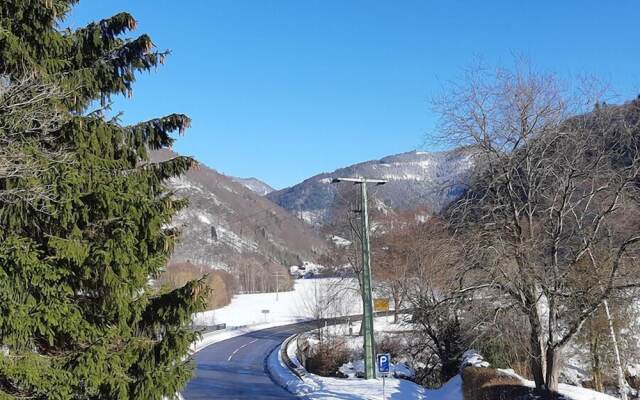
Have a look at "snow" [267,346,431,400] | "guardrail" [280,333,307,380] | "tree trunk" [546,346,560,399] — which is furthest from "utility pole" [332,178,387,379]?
"tree trunk" [546,346,560,399]

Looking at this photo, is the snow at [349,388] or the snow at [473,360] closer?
Result: the snow at [349,388]

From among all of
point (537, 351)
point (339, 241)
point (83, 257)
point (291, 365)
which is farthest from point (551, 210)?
point (339, 241)

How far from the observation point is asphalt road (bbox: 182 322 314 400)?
22547mm

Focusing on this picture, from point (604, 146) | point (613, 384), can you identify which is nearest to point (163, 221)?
point (604, 146)

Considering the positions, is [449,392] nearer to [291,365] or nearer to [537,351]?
[537,351]

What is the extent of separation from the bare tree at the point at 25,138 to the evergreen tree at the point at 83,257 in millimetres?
82

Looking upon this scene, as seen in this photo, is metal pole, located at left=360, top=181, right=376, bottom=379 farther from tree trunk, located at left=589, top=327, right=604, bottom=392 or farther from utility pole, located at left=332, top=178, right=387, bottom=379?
tree trunk, located at left=589, top=327, right=604, bottom=392

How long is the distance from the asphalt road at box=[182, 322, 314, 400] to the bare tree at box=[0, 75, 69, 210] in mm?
9631

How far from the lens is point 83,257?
26.0 ft

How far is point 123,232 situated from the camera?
7.95 meters

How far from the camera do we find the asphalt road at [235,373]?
2255cm

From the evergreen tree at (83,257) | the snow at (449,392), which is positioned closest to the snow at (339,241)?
the snow at (449,392)

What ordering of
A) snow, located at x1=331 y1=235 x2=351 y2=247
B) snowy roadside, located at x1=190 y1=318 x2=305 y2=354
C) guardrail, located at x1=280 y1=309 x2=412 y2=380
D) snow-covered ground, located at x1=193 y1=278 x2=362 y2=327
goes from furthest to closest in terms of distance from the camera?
snow-covered ground, located at x1=193 y1=278 x2=362 y2=327, snowy roadside, located at x1=190 y1=318 x2=305 y2=354, snow, located at x1=331 y1=235 x2=351 y2=247, guardrail, located at x1=280 y1=309 x2=412 y2=380

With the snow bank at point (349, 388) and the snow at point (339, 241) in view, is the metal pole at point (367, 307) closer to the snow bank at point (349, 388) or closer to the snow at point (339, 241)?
the snow bank at point (349, 388)
